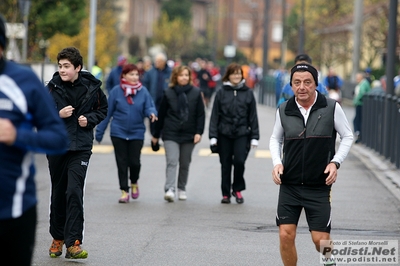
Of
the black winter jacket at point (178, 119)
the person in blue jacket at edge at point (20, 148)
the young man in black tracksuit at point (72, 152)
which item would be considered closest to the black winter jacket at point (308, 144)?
the young man in black tracksuit at point (72, 152)

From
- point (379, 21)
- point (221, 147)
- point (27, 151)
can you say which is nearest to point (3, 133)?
point (27, 151)

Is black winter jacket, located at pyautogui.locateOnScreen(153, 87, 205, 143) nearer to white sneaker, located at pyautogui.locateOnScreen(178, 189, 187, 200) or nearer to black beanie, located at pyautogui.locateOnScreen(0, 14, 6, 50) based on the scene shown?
white sneaker, located at pyautogui.locateOnScreen(178, 189, 187, 200)

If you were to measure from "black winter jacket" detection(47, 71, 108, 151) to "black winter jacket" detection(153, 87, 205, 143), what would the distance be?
149 inches

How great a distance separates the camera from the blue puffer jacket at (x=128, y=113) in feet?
38.0

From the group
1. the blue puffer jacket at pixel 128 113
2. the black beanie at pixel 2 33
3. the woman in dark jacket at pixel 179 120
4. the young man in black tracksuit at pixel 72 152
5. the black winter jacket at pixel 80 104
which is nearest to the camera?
the black beanie at pixel 2 33

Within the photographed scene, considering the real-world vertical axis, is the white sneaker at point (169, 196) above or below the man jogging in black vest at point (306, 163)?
below

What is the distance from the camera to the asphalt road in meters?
8.41

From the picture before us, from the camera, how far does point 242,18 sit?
120m

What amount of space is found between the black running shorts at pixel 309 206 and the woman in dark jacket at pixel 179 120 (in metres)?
5.59

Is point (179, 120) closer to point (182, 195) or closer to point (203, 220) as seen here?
point (182, 195)

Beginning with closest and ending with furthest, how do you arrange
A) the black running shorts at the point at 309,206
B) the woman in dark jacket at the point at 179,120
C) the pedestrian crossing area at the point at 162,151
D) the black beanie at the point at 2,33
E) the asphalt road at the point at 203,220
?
the black beanie at the point at 2,33
the black running shorts at the point at 309,206
the asphalt road at the point at 203,220
the woman in dark jacket at the point at 179,120
the pedestrian crossing area at the point at 162,151

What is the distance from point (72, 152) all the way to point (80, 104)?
0.43m

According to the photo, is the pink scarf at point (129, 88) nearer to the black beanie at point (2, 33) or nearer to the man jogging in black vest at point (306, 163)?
the man jogging in black vest at point (306, 163)

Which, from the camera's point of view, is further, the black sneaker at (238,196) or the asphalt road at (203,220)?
the black sneaker at (238,196)
